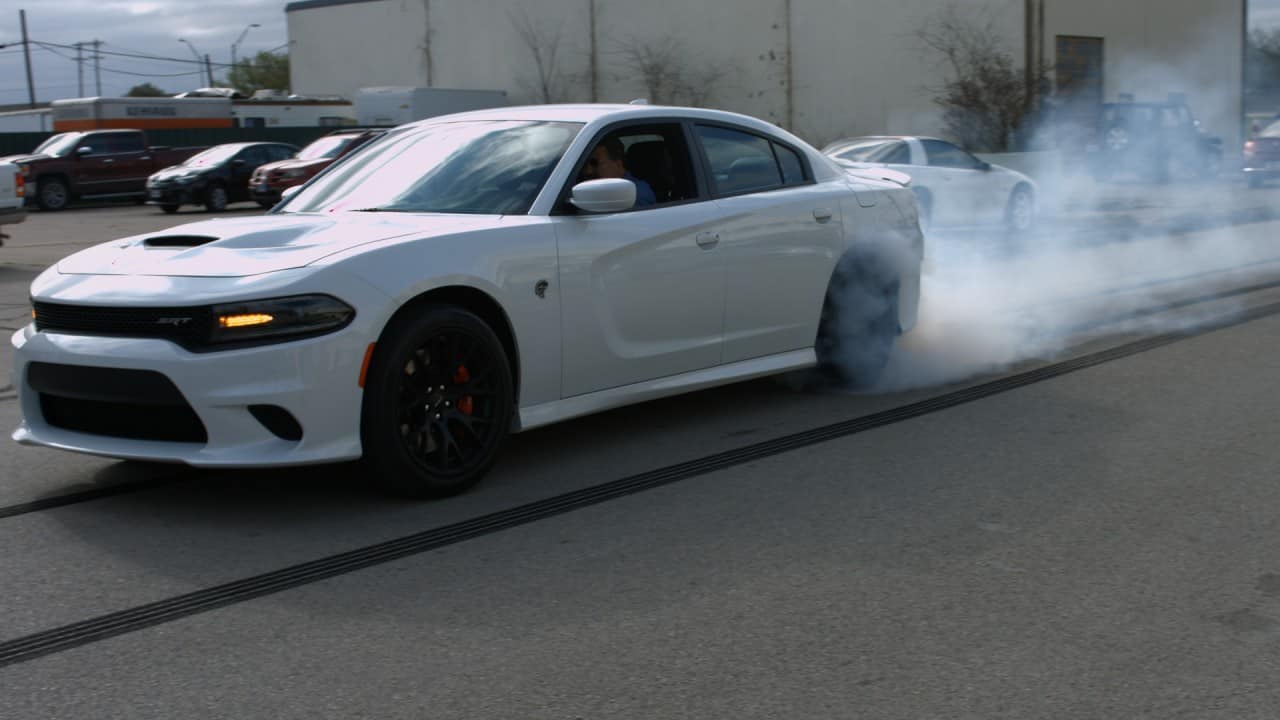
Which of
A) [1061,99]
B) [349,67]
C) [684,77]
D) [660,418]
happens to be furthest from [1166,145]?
[349,67]

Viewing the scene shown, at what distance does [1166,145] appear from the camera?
104 ft

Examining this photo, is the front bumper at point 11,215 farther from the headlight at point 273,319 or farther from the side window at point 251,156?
the headlight at point 273,319

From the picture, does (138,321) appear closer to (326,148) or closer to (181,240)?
(181,240)

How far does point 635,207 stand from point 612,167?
0.25 meters

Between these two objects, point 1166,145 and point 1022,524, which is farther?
point 1166,145

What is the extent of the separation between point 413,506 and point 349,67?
171 ft

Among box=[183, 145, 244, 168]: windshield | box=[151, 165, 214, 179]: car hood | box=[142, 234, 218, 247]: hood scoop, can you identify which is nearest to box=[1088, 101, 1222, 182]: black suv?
box=[183, 145, 244, 168]: windshield

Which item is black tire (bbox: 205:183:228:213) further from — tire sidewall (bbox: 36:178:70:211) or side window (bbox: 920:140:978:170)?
side window (bbox: 920:140:978:170)

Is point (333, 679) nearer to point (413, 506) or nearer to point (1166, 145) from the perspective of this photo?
point (413, 506)

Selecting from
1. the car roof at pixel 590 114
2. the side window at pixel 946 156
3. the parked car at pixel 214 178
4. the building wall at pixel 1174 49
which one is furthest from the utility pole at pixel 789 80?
the car roof at pixel 590 114

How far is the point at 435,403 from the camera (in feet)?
16.9

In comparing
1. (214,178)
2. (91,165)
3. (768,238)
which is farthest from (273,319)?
(91,165)

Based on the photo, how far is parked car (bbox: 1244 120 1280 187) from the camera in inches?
1057

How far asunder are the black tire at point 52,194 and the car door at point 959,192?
21.1 meters
